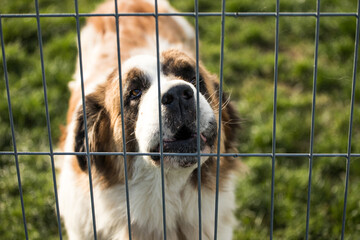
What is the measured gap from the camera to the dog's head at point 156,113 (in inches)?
77.5

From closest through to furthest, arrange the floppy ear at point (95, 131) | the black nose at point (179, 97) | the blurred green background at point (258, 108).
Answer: the black nose at point (179, 97)
the floppy ear at point (95, 131)
the blurred green background at point (258, 108)

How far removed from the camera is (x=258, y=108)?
13.2 feet

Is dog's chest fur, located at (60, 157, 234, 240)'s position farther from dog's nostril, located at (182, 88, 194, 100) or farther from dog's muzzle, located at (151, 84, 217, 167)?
dog's nostril, located at (182, 88, 194, 100)

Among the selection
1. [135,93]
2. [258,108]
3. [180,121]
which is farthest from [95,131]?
→ [258,108]

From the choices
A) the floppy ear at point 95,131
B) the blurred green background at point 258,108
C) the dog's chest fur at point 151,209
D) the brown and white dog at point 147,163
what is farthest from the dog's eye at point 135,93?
the blurred green background at point 258,108

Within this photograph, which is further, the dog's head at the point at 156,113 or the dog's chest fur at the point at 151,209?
the dog's chest fur at the point at 151,209

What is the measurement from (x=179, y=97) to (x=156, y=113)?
0.47ft

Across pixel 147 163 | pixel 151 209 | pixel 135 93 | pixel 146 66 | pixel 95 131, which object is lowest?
pixel 151 209

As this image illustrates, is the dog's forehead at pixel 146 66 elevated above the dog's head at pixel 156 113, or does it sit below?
above

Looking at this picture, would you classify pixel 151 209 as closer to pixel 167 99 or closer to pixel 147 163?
pixel 147 163

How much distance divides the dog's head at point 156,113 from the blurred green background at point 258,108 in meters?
0.80

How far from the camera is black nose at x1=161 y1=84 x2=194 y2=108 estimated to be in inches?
77.0

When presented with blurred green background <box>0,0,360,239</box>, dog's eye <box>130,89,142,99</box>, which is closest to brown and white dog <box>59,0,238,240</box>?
dog's eye <box>130,89,142,99</box>

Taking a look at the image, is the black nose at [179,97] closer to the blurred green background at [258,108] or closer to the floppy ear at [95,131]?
the floppy ear at [95,131]
